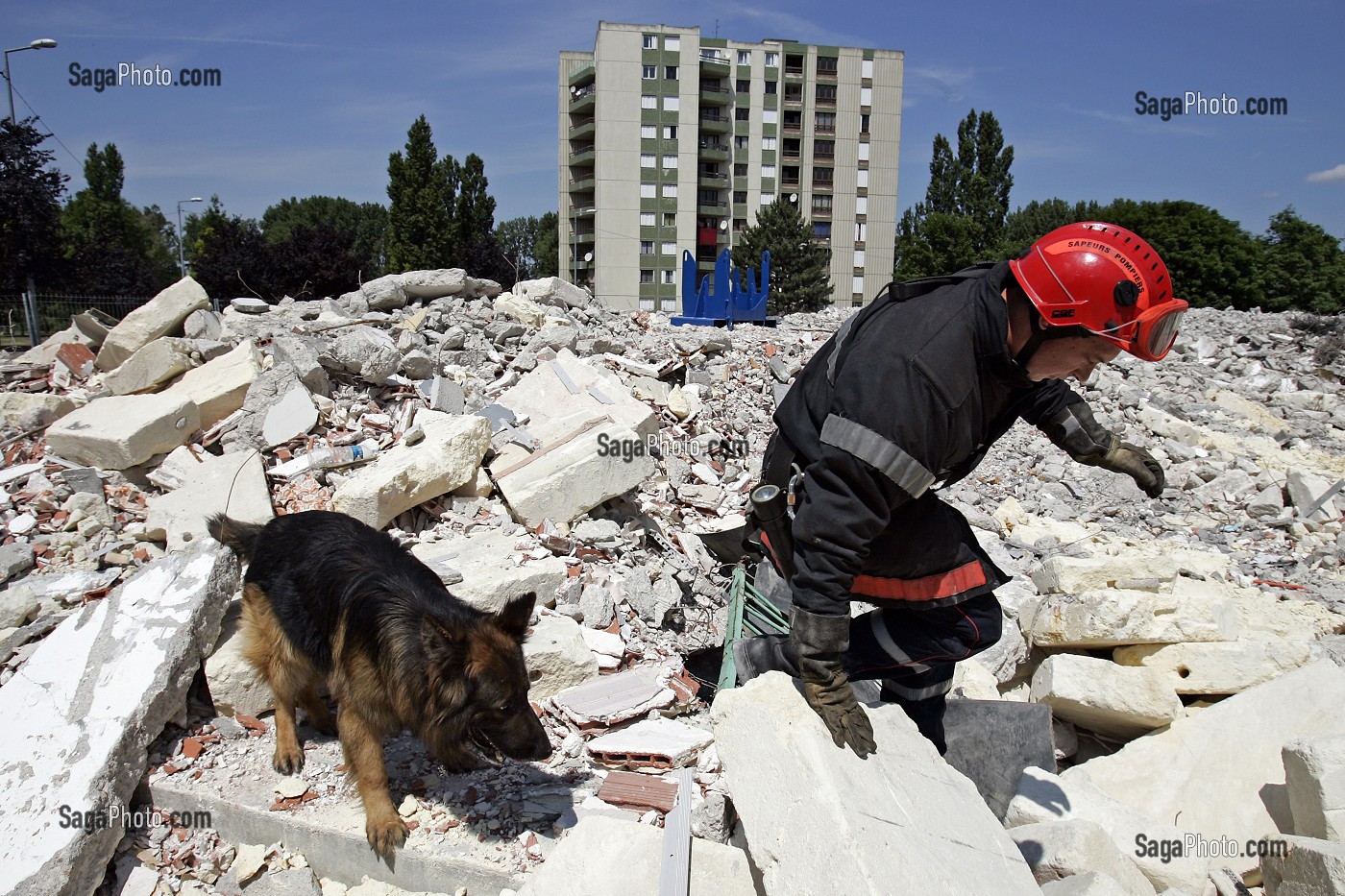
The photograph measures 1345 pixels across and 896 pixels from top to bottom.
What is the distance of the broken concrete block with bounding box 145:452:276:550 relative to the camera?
4922mm

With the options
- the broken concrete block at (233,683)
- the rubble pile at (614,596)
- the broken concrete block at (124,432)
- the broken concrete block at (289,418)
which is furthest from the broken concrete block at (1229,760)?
the broken concrete block at (124,432)

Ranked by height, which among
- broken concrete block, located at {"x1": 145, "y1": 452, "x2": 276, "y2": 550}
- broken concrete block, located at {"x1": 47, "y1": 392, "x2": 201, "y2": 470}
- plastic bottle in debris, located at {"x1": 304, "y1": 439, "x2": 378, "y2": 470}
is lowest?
broken concrete block, located at {"x1": 145, "y1": 452, "x2": 276, "y2": 550}

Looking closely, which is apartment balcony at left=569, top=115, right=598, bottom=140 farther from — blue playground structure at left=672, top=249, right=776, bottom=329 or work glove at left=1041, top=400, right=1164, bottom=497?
work glove at left=1041, top=400, right=1164, bottom=497

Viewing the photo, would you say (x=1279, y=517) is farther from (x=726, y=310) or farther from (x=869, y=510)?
(x=726, y=310)

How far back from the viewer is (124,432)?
561 cm

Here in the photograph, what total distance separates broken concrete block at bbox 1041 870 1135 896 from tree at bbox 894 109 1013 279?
4130 cm

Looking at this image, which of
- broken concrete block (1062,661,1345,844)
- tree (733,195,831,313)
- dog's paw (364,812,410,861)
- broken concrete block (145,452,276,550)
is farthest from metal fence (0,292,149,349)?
tree (733,195,831,313)

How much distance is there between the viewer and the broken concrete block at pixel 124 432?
561cm

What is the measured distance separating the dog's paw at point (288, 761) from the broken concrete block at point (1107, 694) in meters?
3.60

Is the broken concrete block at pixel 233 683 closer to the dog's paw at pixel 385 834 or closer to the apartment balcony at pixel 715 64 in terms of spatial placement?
the dog's paw at pixel 385 834

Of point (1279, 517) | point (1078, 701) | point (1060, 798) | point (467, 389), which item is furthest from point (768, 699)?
point (1279, 517)

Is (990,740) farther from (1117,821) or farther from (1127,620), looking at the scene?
(1127,620)

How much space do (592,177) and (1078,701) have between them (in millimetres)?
45945

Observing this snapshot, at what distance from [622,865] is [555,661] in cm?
162
